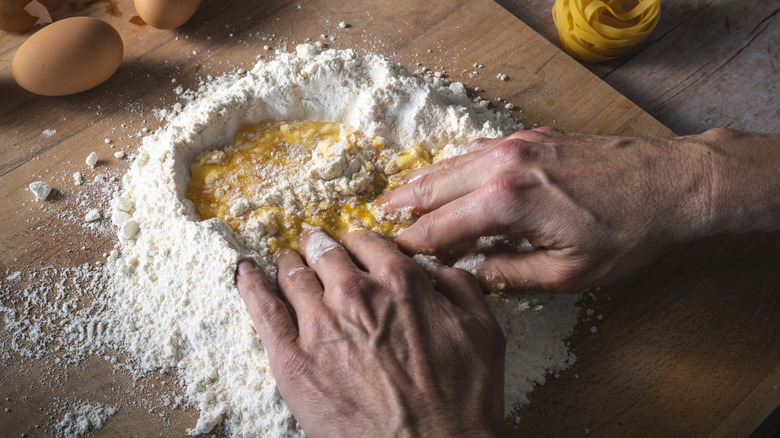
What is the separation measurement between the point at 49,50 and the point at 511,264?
137cm

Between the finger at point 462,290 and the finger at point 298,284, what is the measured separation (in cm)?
27

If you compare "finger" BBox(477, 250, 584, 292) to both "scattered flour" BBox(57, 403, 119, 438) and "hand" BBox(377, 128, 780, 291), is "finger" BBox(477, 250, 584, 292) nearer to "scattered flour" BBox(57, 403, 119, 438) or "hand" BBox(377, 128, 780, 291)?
"hand" BBox(377, 128, 780, 291)

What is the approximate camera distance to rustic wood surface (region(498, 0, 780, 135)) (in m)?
1.85

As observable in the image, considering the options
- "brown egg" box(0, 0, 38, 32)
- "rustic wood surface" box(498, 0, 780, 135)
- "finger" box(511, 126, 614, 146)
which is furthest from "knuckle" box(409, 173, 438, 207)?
"brown egg" box(0, 0, 38, 32)

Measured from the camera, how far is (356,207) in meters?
1.35

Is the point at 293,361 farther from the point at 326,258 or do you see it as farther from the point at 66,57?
the point at 66,57

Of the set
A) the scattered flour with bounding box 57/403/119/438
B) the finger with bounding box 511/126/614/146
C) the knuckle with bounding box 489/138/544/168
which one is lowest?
the scattered flour with bounding box 57/403/119/438

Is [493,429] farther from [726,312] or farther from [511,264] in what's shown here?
[726,312]

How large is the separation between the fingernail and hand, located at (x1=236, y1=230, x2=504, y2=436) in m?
0.02

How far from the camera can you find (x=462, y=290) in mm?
1179

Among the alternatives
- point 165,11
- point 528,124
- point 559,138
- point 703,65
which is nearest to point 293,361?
point 559,138

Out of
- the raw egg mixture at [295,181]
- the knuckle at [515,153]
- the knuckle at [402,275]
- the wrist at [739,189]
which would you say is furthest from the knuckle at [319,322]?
the wrist at [739,189]

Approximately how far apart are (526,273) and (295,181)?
0.60m

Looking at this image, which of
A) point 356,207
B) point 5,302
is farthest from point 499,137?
point 5,302
